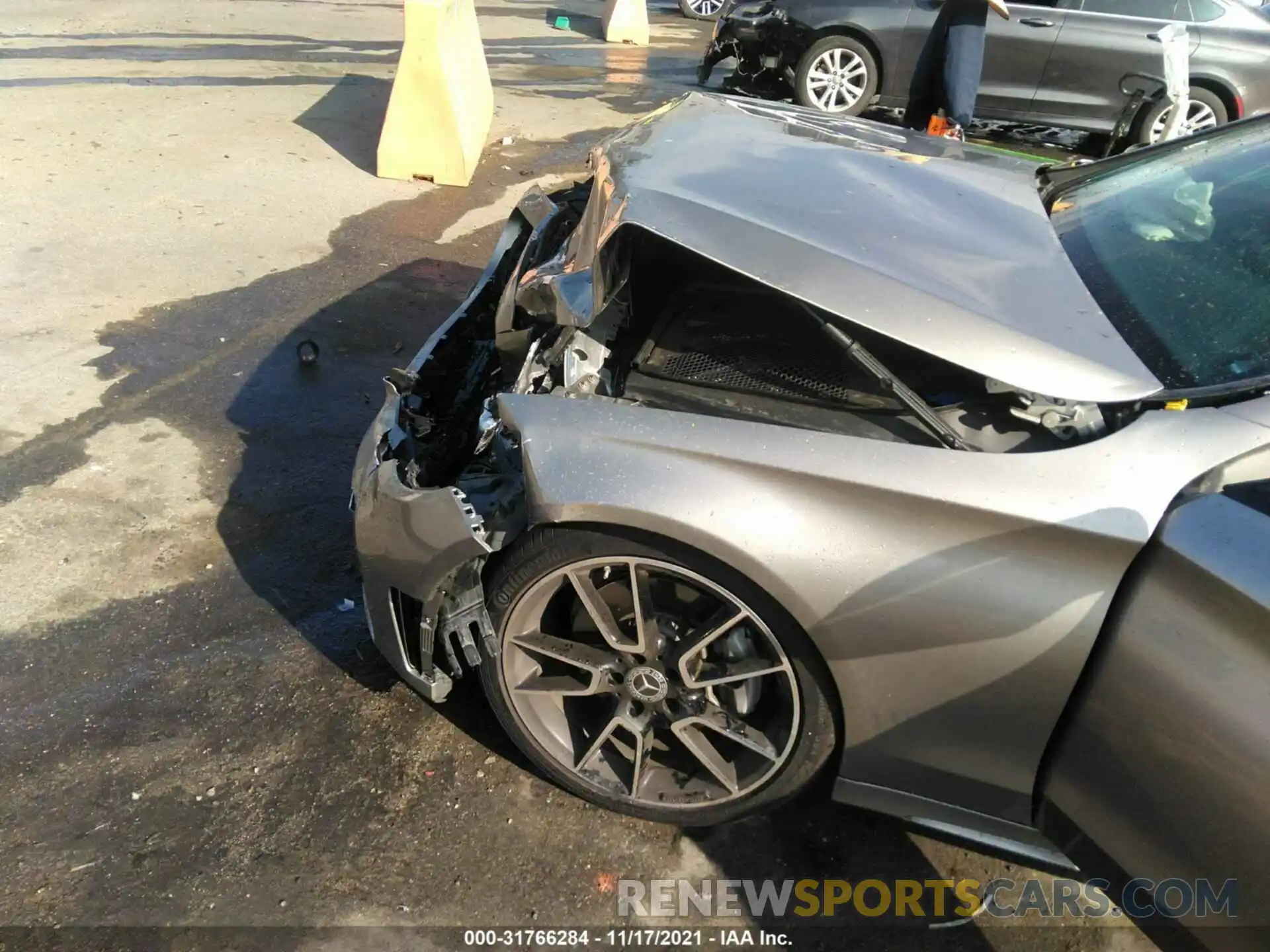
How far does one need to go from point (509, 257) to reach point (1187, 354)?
227 centimetres

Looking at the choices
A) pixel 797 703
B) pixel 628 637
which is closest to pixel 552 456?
pixel 628 637

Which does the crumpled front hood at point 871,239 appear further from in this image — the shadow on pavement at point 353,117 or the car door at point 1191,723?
the shadow on pavement at point 353,117

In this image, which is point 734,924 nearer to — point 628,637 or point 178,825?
point 628,637

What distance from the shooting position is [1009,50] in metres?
8.09

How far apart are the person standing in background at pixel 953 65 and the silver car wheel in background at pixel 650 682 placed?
4.26 m

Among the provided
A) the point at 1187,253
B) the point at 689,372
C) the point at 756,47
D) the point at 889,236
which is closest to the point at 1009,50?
the point at 756,47

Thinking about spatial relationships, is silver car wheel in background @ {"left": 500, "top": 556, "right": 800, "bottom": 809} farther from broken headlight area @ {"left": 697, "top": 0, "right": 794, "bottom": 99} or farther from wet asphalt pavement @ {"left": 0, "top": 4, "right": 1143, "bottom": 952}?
broken headlight area @ {"left": 697, "top": 0, "right": 794, "bottom": 99}

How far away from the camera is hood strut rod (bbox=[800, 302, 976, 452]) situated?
197 cm

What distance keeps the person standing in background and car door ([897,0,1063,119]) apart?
7.51 feet

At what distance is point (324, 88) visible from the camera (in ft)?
30.1

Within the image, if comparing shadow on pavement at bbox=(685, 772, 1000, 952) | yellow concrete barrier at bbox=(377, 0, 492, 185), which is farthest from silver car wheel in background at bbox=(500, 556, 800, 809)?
yellow concrete barrier at bbox=(377, 0, 492, 185)

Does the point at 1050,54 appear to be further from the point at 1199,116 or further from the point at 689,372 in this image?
the point at 689,372

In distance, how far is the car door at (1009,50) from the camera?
26.2 ft

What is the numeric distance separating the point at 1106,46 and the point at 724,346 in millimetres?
7466
